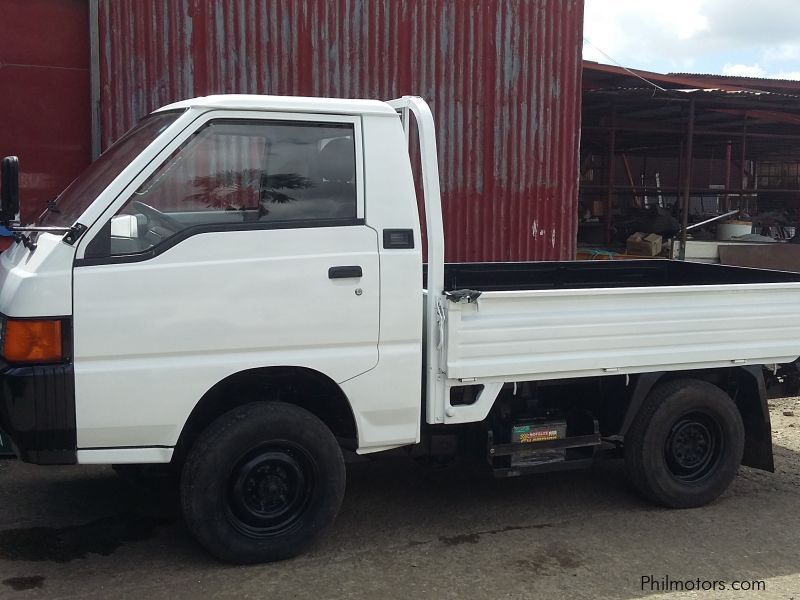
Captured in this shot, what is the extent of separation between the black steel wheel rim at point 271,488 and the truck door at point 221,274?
35 cm

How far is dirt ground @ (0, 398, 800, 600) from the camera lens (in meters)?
3.95

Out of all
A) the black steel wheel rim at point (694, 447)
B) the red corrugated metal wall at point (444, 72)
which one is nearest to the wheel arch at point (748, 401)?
the black steel wheel rim at point (694, 447)

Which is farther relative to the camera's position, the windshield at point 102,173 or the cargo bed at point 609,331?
the cargo bed at point 609,331

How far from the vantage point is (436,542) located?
4.51 meters

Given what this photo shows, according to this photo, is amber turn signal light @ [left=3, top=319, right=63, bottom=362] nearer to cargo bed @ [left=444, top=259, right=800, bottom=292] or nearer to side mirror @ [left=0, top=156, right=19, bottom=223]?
side mirror @ [left=0, top=156, right=19, bottom=223]

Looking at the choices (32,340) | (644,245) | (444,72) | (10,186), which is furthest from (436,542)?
(644,245)

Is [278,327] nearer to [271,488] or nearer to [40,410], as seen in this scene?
[271,488]

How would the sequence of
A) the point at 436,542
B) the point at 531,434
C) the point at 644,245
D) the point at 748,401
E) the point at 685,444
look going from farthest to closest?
the point at 644,245
the point at 748,401
the point at 685,444
the point at 531,434
the point at 436,542

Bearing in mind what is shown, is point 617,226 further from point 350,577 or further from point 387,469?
point 350,577

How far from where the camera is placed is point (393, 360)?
4172 mm

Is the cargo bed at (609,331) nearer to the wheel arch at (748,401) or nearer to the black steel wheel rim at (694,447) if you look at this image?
the wheel arch at (748,401)

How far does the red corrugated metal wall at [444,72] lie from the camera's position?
7.32 m

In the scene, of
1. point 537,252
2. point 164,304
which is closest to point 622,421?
point 164,304

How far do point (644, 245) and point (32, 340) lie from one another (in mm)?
9941
